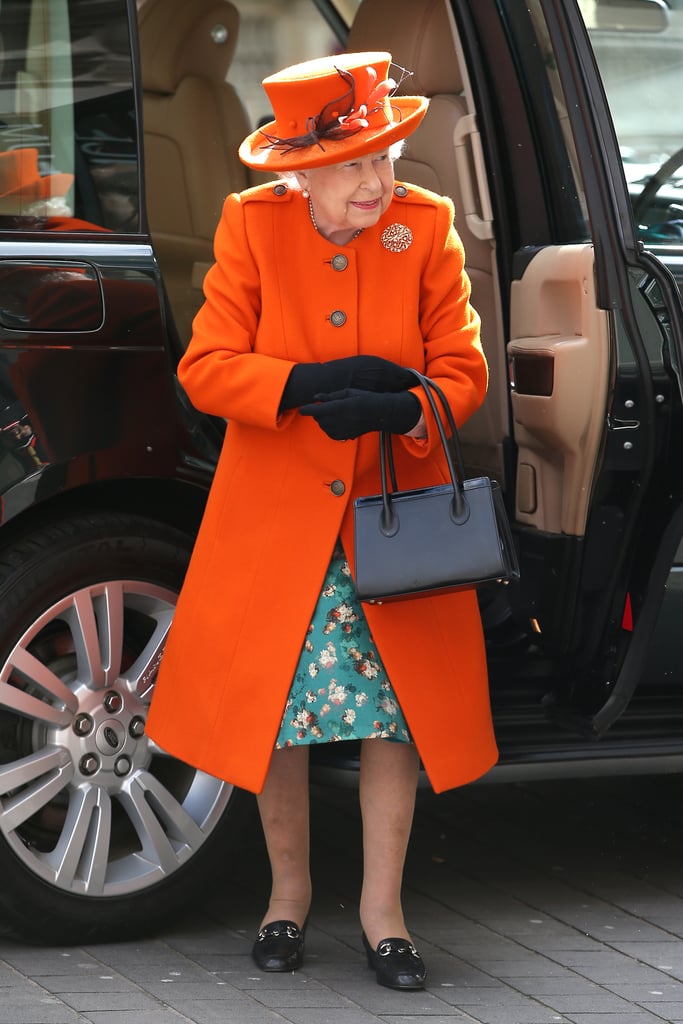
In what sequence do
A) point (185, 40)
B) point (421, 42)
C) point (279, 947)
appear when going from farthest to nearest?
point (185, 40)
point (421, 42)
point (279, 947)

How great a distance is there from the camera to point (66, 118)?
3.49m

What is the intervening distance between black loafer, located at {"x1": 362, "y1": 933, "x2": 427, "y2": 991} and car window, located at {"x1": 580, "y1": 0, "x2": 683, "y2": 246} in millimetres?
1545

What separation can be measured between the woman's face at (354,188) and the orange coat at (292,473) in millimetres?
79

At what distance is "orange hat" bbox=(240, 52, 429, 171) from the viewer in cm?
311

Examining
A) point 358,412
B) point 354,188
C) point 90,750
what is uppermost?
point 354,188

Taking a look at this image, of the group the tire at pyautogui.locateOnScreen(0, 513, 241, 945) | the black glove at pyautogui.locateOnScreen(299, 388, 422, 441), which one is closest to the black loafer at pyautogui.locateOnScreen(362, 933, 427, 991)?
the tire at pyautogui.locateOnScreen(0, 513, 241, 945)

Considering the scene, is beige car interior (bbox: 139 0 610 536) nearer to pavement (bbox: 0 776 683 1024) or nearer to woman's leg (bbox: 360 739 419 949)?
woman's leg (bbox: 360 739 419 949)

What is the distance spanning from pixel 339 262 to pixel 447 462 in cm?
42

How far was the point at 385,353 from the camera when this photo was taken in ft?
10.8

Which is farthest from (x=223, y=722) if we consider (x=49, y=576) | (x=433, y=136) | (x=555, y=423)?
(x=433, y=136)

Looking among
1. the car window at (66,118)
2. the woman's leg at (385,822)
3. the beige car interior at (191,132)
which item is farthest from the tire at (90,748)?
the beige car interior at (191,132)

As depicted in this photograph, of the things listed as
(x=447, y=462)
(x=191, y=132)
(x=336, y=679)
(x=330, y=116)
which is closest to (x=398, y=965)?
(x=336, y=679)

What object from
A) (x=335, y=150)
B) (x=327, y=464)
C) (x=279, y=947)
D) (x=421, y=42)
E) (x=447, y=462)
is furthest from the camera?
(x=421, y=42)

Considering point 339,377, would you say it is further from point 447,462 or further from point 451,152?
point 451,152
